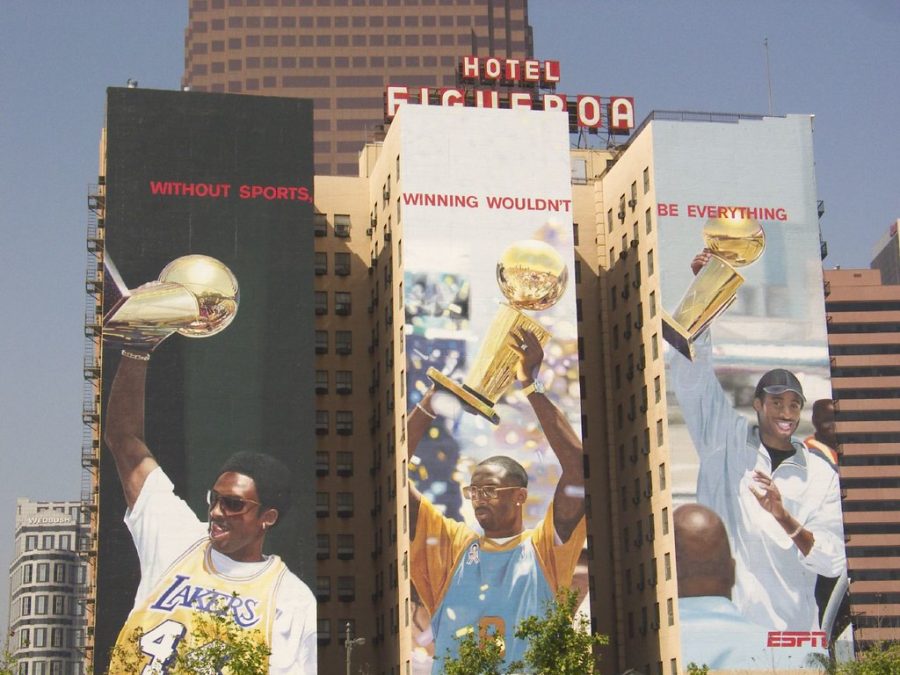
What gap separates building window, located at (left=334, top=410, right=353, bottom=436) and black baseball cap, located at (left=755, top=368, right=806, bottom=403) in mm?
43428

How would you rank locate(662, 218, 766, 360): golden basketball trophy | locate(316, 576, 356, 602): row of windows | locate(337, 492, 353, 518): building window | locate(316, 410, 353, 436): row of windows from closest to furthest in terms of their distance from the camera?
1. locate(662, 218, 766, 360): golden basketball trophy
2. locate(316, 576, 356, 602): row of windows
3. locate(337, 492, 353, 518): building window
4. locate(316, 410, 353, 436): row of windows

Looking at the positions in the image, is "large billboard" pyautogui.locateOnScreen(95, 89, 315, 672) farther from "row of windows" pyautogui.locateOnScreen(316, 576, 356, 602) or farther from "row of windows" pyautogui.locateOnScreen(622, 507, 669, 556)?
"row of windows" pyautogui.locateOnScreen(622, 507, 669, 556)

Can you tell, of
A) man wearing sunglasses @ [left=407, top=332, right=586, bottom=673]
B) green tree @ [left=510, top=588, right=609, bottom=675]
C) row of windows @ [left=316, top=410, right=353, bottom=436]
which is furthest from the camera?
row of windows @ [left=316, top=410, right=353, bottom=436]

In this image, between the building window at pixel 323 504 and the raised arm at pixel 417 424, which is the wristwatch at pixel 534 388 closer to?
→ the raised arm at pixel 417 424

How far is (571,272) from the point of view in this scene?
15288 cm

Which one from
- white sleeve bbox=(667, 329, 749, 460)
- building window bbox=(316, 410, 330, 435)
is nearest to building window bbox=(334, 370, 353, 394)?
building window bbox=(316, 410, 330, 435)

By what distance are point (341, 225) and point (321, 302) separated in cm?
880

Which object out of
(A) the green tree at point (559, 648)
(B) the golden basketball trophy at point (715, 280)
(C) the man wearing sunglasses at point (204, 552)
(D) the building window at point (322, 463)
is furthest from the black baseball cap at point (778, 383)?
(A) the green tree at point (559, 648)

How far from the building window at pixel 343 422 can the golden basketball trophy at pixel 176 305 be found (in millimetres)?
22205

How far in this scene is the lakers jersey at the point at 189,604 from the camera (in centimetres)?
13775

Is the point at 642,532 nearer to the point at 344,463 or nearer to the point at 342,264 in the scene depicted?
the point at 344,463

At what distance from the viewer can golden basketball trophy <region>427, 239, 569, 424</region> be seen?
147 metres

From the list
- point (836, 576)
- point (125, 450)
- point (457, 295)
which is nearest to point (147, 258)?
point (125, 450)

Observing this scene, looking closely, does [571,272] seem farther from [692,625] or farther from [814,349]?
[692,625]
